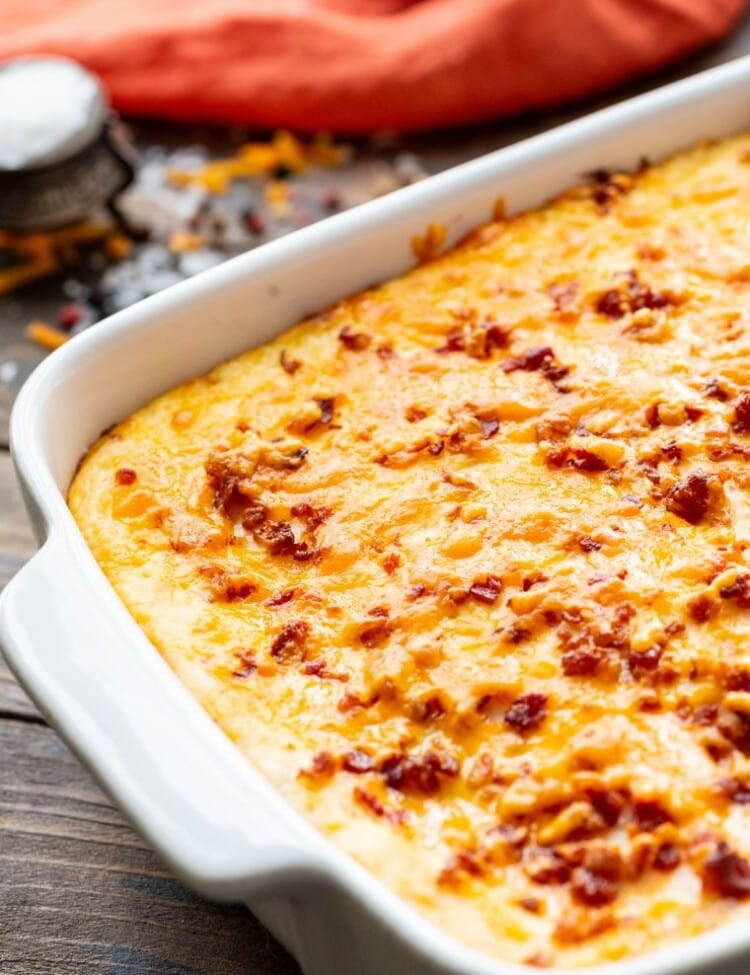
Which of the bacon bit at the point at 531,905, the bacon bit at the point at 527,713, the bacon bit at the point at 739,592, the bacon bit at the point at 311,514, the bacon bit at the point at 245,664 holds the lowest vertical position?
the bacon bit at the point at 531,905

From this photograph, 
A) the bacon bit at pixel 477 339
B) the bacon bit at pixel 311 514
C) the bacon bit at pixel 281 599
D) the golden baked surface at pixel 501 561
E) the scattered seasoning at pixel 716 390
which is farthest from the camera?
the bacon bit at pixel 477 339

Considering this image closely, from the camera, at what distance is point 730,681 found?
73.0 inches

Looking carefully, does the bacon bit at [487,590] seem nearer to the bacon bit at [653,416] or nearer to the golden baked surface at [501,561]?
the golden baked surface at [501,561]

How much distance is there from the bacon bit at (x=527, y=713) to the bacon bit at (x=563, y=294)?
86 centimetres

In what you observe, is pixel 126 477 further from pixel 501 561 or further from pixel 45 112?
pixel 45 112

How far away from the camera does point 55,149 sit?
315cm

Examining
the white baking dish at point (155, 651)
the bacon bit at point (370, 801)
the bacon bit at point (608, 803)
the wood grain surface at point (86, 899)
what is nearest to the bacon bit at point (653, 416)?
the white baking dish at point (155, 651)

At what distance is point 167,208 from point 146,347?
1207 millimetres

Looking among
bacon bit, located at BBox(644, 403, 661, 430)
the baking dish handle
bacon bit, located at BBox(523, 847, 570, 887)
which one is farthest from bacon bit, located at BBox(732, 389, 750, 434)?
the baking dish handle

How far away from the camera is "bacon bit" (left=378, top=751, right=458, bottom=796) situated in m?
1.79

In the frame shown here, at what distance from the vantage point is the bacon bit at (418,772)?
1.79 meters

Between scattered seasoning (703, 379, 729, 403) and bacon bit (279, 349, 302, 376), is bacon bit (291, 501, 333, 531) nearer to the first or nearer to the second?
bacon bit (279, 349, 302, 376)

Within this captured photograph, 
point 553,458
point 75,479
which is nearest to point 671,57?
point 553,458

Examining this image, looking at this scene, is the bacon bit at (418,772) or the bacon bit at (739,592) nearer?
the bacon bit at (418,772)
